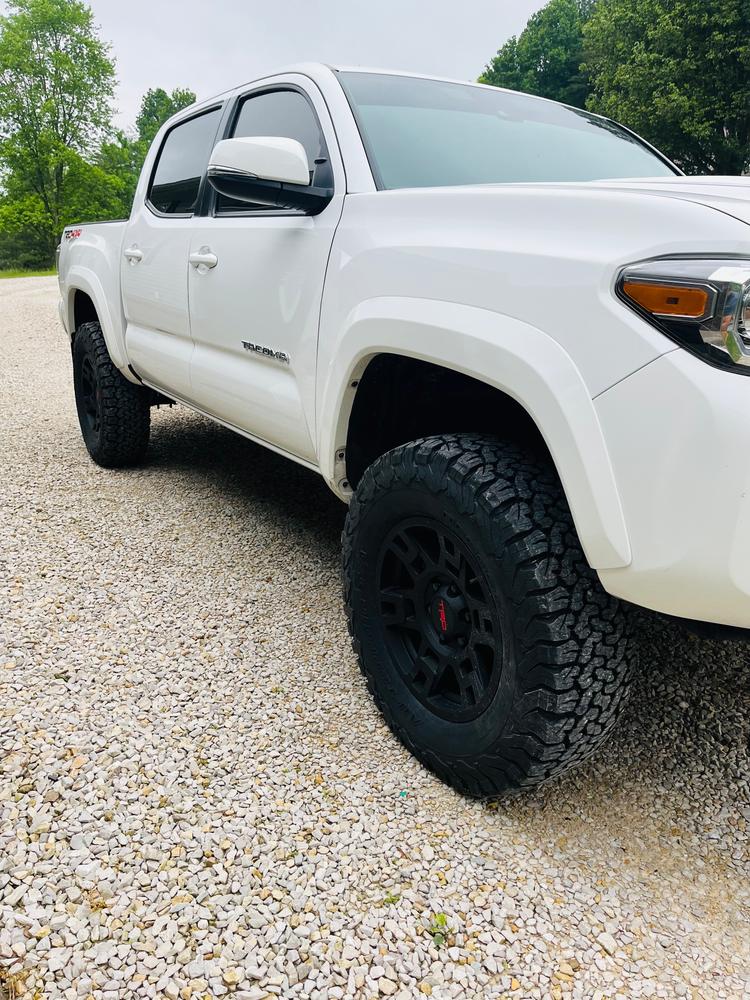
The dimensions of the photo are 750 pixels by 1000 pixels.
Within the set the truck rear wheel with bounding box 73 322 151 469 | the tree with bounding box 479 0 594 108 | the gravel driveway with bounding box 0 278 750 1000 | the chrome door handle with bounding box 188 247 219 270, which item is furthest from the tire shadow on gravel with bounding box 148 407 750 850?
the tree with bounding box 479 0 594 108

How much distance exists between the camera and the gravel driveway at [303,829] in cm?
147

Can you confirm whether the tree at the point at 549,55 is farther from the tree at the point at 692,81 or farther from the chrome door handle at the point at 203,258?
the chrome door handle at the point at 203,258

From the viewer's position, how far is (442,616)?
1.85 meters

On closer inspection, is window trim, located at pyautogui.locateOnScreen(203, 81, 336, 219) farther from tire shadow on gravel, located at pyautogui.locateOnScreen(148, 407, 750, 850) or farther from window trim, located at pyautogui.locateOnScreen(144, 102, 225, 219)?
tire shadow on gravel, located at pyautogui.locateOnScreen(148, 407, 750, 850)

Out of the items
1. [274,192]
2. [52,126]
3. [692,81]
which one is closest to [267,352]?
[274,192]

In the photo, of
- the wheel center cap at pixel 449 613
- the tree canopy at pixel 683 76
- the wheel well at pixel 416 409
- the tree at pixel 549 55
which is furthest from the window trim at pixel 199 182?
the tree at pixel 549 55

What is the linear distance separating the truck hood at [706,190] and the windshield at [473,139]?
2.34ft

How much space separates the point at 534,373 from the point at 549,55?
4236cm

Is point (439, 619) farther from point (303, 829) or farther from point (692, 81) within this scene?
point (692, 81)

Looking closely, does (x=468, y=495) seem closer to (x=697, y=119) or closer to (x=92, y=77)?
(x=697, y=119)

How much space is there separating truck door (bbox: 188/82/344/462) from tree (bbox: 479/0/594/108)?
128ft

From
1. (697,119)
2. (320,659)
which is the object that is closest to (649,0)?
(697,119)

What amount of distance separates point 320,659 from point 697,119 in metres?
22.6

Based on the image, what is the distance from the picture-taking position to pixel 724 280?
48.6 inches
